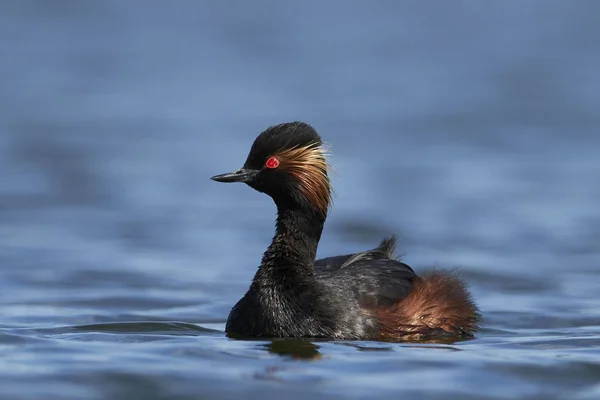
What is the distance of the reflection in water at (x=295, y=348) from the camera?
36.7ft

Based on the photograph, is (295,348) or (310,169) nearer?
(295,348)

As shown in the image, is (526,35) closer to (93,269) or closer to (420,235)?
(420,235)

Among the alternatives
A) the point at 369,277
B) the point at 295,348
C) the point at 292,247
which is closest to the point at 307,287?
the point at 292,247

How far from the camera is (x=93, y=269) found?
53.2 feet

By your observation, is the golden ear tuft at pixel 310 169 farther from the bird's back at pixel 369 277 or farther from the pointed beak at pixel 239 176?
the bird's back at pixel 369 277

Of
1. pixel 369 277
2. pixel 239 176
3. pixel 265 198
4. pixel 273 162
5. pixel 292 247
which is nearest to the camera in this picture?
pixel 273 162

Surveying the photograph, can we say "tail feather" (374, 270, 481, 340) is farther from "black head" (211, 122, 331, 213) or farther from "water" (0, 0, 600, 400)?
"black head" (211, 122, 331, 213)

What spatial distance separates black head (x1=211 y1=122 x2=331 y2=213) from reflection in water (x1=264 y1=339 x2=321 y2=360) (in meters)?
1.30

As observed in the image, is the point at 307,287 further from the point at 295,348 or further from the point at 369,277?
the point at 295,348

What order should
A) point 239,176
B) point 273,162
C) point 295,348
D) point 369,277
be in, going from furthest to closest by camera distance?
1. point 369,277
2. point 239,176
3. point 273,162
4. point 295,348

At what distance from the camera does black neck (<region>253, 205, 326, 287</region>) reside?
12328 millimetres

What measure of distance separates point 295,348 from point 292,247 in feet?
3.94

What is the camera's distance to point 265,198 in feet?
69.1

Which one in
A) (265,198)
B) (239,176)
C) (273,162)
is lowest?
(239,176)
